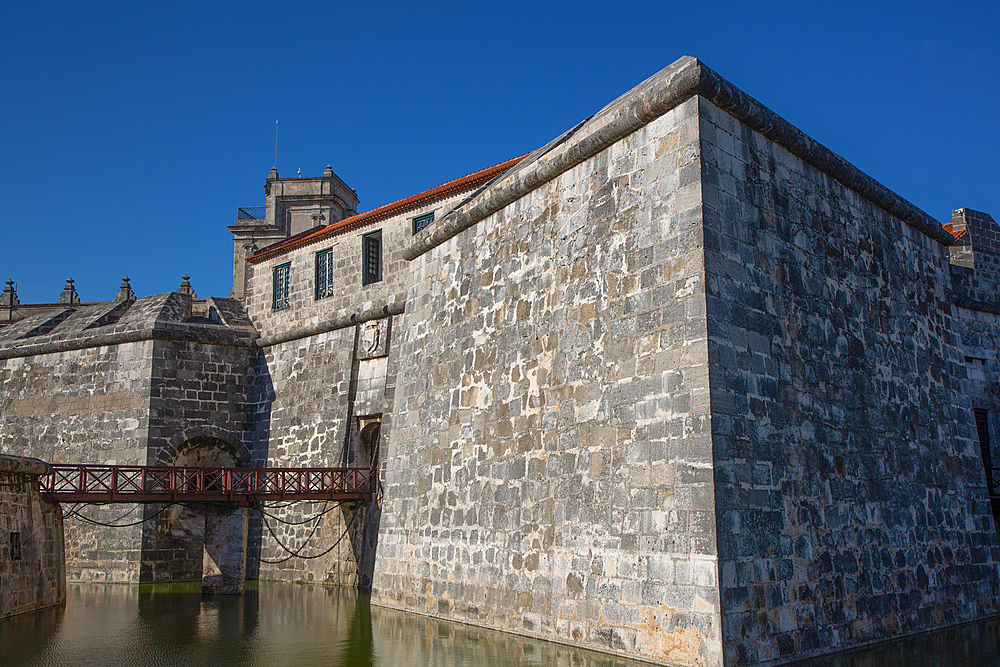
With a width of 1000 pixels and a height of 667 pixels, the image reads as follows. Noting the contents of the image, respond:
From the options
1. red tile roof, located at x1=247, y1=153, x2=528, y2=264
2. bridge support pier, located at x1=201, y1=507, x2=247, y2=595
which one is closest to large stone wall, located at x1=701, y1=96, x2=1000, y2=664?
red tile roof, located at x1=247, y1=153, x2=528, y2=264

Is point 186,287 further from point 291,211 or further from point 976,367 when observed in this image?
point 976,367

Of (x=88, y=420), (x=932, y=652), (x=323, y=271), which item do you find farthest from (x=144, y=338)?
(x=932, y=652)

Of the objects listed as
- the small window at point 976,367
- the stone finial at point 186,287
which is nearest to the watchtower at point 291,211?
the stone finial at point 186,287

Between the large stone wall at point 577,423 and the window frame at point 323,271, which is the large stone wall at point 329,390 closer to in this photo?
the window frame at point 323,271

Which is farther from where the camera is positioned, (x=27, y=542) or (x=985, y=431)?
(x=985, y=431)

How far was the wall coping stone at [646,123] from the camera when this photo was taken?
8.80 meters

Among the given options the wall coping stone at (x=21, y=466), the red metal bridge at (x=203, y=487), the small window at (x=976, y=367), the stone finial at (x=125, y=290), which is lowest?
the red metal bridge at (x=203, y=487)

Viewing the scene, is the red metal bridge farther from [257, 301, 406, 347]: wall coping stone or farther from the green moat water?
[257, 301, 406, 347]: wall coping stone

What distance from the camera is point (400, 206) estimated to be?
698 inches

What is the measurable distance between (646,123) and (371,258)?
10.3 meters

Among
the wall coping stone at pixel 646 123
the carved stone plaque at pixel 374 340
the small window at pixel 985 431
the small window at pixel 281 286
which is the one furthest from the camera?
the small window at pixel 281 286

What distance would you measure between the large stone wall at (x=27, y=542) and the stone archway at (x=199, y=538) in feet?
7.82

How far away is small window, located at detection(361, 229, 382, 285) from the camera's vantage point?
18328 millimetres

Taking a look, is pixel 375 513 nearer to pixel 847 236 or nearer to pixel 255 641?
pixel 255 641
